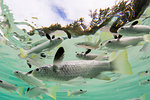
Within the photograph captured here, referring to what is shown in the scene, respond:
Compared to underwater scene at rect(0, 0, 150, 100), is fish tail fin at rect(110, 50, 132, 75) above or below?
below

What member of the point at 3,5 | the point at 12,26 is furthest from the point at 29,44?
the point at 3,5

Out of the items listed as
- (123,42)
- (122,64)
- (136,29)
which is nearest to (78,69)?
(122,64)

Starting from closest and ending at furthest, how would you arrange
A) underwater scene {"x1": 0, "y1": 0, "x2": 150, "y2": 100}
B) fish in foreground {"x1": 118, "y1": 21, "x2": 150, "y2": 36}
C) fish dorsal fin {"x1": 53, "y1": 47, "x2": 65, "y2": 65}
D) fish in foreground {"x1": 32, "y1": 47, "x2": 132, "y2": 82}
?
fish dorsal fin {"x1": 53, "y1": 47, "x2": 65, "y2": 65} < fish in foreground {"x1": 32, "y1": 47, "x2": 132, "y2": 82} < underwater scene {"x1": 0, "y1": 0, "x2": 150, "y2": 100} < fish in foreground {"x1": 118, "y1": 21, "x2": 150, "y2": 36}

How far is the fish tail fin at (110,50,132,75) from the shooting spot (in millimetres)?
2361

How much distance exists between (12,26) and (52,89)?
456 cm

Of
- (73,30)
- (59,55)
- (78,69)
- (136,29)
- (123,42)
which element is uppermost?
(73,30)

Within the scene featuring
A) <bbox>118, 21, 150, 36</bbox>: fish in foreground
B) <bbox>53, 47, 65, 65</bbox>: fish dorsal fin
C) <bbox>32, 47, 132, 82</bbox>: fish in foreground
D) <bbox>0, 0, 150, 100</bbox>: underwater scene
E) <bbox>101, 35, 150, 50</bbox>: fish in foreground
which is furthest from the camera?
<bbox>101, 35, 150, 50</bbox>: fish in foreground

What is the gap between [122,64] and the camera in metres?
2.40

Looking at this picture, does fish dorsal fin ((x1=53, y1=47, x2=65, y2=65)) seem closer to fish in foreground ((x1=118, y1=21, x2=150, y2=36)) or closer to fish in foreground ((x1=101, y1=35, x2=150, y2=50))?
fish in foreground ((x1=101, y1=35, x2=150, y2=50))

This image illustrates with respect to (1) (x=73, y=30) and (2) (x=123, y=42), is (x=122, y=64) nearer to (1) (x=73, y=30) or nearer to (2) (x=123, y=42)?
(2) (x=123, y=42)

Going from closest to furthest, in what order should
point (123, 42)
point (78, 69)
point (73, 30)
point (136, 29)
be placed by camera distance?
point (78, 69), point (136, 29), point (123, 42), point (73, 30)

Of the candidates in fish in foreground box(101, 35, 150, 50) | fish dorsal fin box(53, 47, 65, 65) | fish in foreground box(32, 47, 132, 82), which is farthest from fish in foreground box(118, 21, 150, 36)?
fish dorsal fin box(53, 47, 65, 65)

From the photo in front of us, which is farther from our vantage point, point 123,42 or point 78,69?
point 123,42

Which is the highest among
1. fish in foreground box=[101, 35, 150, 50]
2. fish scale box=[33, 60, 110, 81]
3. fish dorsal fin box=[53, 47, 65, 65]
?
fish in foreground box=[101, 35, 150, 50]
